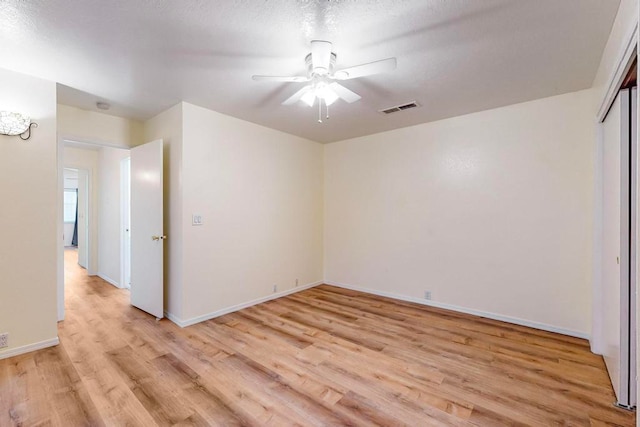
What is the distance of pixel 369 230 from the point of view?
4.48 m

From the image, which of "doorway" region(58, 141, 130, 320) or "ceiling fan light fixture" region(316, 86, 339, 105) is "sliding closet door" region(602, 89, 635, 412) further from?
"doorway" region(58, 141, 130, 320)

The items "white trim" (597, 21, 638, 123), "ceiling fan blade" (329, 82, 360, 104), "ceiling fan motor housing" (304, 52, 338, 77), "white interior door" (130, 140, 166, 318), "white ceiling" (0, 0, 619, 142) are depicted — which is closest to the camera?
"white trim" (597, 21, 638, 123)

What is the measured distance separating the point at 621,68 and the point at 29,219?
14.7ft

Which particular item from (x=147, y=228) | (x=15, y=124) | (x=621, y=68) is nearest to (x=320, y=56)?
(x=621, y=68)

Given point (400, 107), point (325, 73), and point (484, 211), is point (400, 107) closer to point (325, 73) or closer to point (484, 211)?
point (325, 73)

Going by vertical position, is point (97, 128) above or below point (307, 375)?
above

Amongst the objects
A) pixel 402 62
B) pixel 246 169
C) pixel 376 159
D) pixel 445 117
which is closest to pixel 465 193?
pixel 445 117

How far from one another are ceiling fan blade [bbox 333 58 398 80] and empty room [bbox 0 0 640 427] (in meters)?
0.02

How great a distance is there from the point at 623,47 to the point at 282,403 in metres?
2.88

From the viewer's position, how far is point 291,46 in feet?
6.81

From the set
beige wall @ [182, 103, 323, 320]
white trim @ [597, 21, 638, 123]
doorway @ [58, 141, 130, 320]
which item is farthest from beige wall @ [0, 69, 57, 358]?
white trim @ [597, 21, 638, 123]

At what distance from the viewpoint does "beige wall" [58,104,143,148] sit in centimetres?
325

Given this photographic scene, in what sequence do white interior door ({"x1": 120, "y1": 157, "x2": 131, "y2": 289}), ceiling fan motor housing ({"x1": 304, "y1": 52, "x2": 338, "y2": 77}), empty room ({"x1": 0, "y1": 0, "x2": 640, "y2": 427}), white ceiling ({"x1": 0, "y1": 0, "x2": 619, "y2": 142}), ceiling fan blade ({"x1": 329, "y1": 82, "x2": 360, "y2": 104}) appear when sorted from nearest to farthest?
white ceiling ({"x1": 0, "y1": 0, "x2": 619, "y2": 142})
empty room ({"x1": 0, "y1": 0, "x2": 640, "y2": 427})
ceiling fan motor housing ({"x1": 304, "y1": 52, "x2": 338, "y2": 77})
ceiling fan blade ({"x1": 329, "y1": 82, "x2": 360, "y2": 104})
white interior door ({"x1": 120, "y1": 157, "x2": 131, "y2": 289})

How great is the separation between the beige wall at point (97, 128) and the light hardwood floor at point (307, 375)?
7.05ft
